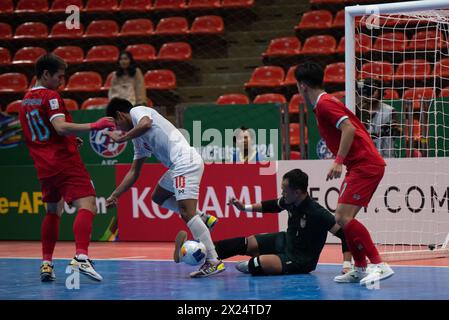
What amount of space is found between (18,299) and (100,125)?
1745 millimetres

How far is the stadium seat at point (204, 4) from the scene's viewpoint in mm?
17203

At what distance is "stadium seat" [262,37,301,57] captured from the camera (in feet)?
51.7

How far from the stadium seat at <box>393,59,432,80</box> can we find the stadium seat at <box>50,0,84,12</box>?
8.40 meters

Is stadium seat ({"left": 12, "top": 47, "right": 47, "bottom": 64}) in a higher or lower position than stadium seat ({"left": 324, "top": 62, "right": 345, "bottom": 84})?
higher

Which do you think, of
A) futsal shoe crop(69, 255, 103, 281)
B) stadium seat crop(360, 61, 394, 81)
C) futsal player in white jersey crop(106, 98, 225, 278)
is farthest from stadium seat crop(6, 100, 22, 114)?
futsal shoe crop(69, 255, 103, 281)

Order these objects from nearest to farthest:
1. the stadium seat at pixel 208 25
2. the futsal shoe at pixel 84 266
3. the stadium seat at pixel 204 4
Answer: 1. the futsal shoe at pixel 84 266
2. the stadium seat at pixel 208 25
3. the stadium seat at pixel 204 4

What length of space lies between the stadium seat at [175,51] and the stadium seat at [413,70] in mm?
4968

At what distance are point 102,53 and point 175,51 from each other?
1.62 m

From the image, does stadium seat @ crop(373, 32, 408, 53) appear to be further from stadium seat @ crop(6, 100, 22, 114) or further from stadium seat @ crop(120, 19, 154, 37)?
stadium seat @ crop(6, 100, 22, 114)

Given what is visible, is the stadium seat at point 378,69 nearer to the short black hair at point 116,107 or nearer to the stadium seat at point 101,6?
the short black hair at point 116,107

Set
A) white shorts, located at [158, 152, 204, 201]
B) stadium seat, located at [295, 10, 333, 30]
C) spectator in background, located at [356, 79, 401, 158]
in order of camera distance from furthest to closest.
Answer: stadium seat, located at [295, 10, 333, 30]
spectator in background, located at [356, 79, 401, 158]
white shorts, located at [158, 152, 204, 201]

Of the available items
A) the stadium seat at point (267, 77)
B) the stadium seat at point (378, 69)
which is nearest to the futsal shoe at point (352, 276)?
the stadium seat at point (378, 69)

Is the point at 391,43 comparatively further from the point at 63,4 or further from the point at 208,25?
the point at 63,4
